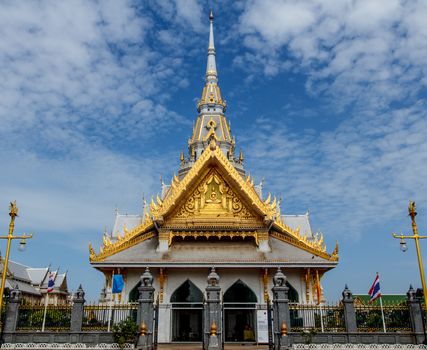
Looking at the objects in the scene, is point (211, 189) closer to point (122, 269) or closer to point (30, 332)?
point (122, 269)

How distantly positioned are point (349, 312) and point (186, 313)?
778 centimetres

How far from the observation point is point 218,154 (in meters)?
21.4

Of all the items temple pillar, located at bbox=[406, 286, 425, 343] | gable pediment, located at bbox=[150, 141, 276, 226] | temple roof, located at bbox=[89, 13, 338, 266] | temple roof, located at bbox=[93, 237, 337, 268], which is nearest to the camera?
temple pillar, located at bbox=[406, 286, 425, 343]

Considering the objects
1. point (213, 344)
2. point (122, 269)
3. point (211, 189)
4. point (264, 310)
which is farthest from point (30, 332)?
point (211, 189)

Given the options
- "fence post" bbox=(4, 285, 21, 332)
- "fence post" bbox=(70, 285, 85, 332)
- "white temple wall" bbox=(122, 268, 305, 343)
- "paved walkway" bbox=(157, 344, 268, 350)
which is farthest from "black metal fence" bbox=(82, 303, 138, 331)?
"white temple wall" bbox=(122, 268, 305, 343)

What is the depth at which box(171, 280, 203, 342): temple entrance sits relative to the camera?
758 inches

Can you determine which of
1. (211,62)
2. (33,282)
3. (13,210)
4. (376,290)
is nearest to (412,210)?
(376,290)

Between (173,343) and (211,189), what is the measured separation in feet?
23.8

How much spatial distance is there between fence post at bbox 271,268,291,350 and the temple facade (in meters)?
3.05

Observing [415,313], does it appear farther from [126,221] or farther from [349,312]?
[126,221]

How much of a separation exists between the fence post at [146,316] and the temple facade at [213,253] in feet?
8.48

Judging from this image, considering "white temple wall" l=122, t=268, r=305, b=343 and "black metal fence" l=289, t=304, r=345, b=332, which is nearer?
"black metal fence" l=289, t=304, r=345, b=332

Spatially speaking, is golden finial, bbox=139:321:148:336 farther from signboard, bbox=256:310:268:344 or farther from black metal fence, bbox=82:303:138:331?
signboard, bbox=256:310:268:344

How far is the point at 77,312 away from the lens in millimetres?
15641
